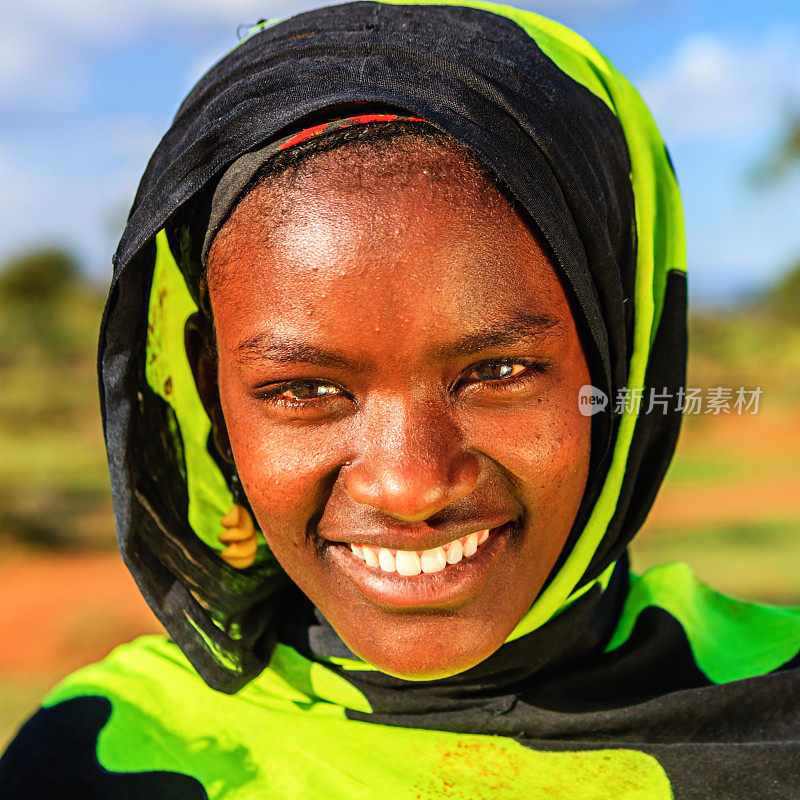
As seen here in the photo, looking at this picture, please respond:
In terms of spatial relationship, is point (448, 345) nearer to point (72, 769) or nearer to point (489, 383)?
point (489, 383)

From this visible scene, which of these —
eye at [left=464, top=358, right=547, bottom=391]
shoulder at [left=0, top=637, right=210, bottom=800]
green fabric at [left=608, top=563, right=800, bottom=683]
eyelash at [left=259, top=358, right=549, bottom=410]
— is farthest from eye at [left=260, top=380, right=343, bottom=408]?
green fabric at [left=608, top=563, right=800, bottom=683]

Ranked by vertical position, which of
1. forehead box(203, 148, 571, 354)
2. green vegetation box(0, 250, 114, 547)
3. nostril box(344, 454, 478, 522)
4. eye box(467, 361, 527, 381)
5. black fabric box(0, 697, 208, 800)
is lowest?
black fabric box(0, 697, 208, 800)

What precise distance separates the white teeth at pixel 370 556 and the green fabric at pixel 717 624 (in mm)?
702

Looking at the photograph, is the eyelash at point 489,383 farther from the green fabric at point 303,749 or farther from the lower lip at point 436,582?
the green fabric at point 303,749

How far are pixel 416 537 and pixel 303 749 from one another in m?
0.61

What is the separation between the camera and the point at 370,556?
5.24ft

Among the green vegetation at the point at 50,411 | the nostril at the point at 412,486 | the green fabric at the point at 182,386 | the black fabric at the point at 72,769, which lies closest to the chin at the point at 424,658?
the nostril at the point at 412,486

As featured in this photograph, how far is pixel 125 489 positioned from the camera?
76.3 inches

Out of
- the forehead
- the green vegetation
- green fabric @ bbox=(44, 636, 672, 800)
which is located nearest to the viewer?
the forehead

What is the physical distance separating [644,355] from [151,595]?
112 centimetres

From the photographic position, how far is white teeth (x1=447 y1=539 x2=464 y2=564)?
156 cm

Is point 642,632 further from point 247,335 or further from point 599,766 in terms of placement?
point 247,335

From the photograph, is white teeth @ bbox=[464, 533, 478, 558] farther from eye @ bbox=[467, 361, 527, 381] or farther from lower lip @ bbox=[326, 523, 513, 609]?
eye @ bbox=[467, 361, 527, 381]

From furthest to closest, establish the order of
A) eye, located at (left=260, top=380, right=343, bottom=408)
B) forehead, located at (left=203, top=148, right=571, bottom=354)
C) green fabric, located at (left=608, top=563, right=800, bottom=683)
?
green fabric, located at (left=608, top=563, right=800, bottom=683) < eye, located at (left=260, top=380, right=343, bottom=408) < forehead, located at (left=203, top=148, right=571, bottom=354)
